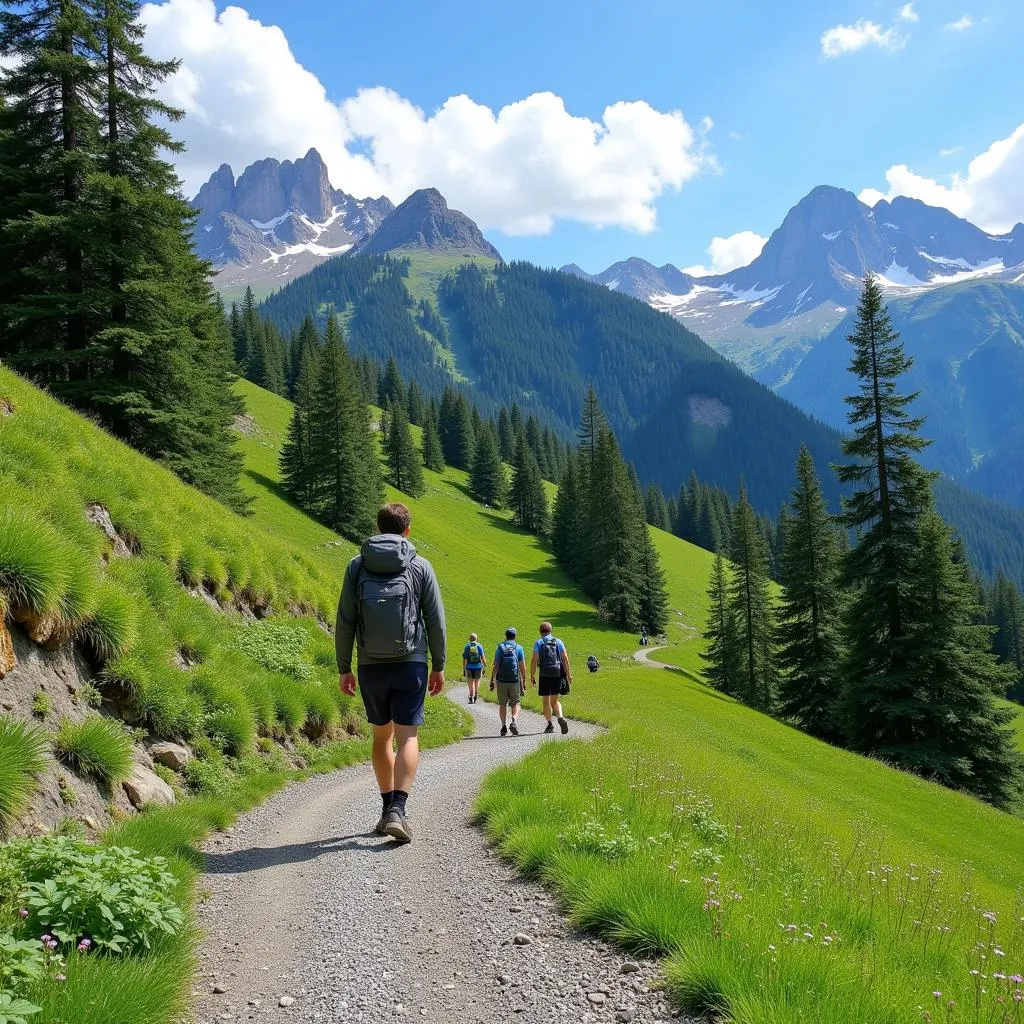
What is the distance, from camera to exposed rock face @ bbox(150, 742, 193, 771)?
807cm

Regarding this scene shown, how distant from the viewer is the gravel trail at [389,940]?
3.84m

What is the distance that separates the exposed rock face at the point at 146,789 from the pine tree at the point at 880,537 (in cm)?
2817

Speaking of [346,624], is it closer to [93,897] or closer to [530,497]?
[93,897]

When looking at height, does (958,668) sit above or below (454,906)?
below

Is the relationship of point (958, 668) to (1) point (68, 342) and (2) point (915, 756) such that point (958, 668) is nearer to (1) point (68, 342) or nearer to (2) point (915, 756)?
(2) point (915, 756)

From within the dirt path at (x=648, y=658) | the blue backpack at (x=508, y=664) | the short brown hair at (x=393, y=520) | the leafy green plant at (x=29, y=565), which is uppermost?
the short brown hair at (x=393, y=520)

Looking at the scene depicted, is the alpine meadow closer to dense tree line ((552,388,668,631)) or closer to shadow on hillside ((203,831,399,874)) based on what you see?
shadow on hillside ((203,831,399,874))

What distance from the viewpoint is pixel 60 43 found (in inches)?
814

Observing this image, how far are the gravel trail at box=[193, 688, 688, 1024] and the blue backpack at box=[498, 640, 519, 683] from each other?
33.5 ft

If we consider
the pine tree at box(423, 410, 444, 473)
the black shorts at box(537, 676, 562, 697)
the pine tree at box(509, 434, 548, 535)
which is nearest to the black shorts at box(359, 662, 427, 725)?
the black shorts at box(537, 676, 562, 697)

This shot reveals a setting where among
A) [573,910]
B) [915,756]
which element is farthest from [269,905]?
[915,756]

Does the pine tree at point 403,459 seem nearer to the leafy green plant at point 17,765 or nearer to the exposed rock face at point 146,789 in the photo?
the exposed rock face at point 146,789

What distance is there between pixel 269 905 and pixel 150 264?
867 inches

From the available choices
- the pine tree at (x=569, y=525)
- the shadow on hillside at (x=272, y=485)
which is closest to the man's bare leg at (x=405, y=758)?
the shadow on hillside at (x=272, y=485)
